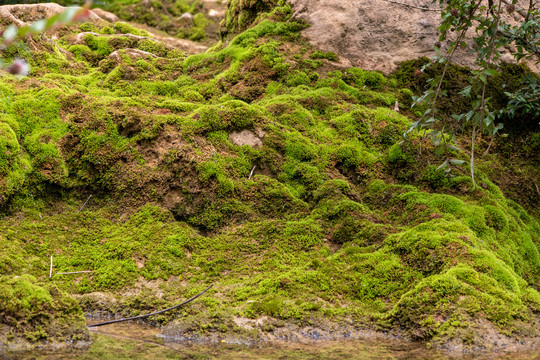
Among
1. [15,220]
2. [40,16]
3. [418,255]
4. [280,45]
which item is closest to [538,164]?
[418,255]

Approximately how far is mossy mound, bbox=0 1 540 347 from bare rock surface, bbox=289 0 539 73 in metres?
1.96

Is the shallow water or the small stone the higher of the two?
the shallow water

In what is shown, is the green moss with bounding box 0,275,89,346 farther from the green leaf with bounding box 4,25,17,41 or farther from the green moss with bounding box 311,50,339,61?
the green moss with bounding box 311,50,339,61

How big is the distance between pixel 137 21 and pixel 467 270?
2423cm

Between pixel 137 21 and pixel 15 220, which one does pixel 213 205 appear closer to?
pixel 15 220

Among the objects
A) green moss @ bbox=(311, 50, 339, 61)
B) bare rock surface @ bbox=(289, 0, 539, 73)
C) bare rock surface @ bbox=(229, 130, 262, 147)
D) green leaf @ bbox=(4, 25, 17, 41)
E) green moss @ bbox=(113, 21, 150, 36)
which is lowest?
bare rock surface @ bbox=(229, 130, 262, 147)

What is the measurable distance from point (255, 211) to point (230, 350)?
9.33ft

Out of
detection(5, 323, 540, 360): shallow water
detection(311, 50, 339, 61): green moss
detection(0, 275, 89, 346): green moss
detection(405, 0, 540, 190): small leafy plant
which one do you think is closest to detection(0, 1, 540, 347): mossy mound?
detection(5, 323, 540, 360): shallow water

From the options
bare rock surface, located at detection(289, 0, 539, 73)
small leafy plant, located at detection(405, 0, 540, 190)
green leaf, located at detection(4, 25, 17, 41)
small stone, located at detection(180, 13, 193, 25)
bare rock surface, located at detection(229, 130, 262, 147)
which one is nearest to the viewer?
green leaf, located at detection(4, 25, 17, 41)

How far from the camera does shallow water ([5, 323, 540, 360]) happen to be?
15.3ft

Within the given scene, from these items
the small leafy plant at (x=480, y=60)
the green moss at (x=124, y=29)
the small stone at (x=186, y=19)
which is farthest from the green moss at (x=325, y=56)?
the small stone at (x=186, y=19)

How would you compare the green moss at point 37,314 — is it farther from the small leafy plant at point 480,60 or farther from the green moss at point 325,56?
the green moss at point 325,56

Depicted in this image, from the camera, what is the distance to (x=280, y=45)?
11.4m

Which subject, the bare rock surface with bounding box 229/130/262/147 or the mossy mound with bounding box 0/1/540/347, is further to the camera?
the bare rock surface with bounding box 229/130/262/147
